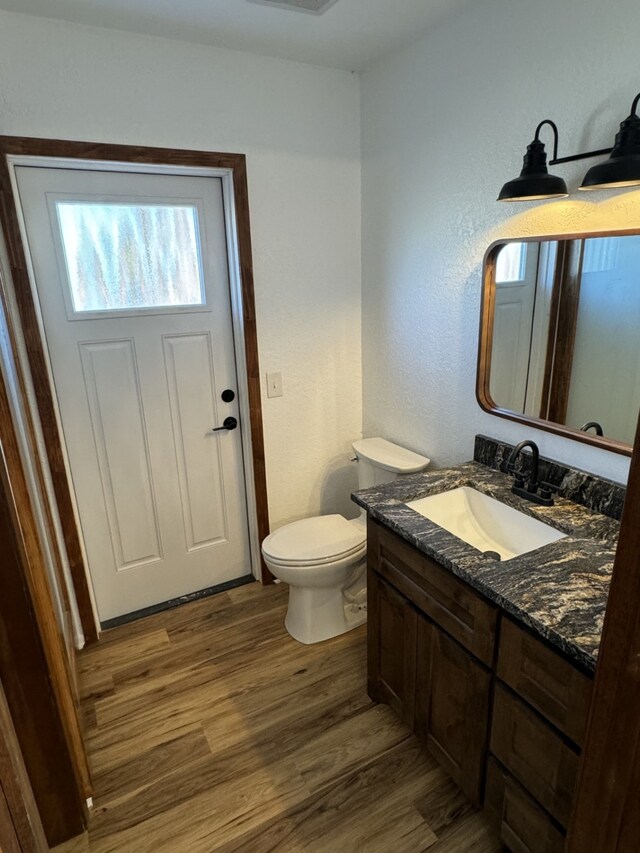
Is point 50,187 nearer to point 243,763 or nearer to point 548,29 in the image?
point 548,29

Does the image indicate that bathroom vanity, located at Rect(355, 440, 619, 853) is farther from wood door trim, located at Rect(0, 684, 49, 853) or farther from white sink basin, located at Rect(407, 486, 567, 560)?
wood door trim, located at Rect(0, 684, 49, 853)

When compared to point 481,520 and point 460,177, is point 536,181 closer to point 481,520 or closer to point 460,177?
point 460,177

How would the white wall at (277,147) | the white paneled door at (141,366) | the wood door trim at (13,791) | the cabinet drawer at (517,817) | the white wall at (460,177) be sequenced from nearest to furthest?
the wood door trim at (13,791) → the cabinet drawer at (517,817) → the white wall at (460,177) → the white wall at (277,147) → the white paneled door at (141,366)

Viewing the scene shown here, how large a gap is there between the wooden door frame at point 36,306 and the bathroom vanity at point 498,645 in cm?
97

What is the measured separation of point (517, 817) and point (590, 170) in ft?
5.66

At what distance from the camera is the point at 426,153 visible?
2.12m

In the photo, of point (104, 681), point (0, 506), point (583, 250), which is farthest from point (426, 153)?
point (104, 681)

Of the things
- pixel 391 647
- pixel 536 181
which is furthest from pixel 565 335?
pixel 391 647

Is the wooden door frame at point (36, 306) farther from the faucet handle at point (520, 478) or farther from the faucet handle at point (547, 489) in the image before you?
the faucet handle at point (547, 489)

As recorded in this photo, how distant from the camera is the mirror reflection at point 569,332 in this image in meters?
1.51

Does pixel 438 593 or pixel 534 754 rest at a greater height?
pixel 438 593

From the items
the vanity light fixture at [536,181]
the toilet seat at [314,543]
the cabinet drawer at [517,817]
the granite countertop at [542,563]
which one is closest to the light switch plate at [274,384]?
the toilet seat at [314,543]

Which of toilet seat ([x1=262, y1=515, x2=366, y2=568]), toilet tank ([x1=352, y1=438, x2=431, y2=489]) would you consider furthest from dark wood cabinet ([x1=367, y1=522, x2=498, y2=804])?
toilet tank ([x1=352, y1=438, x2=431, y2=489])

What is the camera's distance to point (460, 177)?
1980mm
